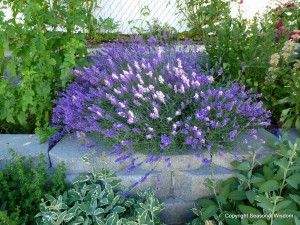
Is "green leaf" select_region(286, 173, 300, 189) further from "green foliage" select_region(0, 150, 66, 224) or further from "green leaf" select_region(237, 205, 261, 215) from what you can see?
"green foliage" select_region(0, 150, 66, 224)

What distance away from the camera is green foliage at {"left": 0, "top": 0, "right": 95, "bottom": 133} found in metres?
2.84

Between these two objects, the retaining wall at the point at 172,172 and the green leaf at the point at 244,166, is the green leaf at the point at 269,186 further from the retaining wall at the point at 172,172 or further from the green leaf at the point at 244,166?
the retaining wall at the point at 172,172

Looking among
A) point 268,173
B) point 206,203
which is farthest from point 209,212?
point 268,173

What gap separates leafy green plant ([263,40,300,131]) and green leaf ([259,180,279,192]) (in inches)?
26.9

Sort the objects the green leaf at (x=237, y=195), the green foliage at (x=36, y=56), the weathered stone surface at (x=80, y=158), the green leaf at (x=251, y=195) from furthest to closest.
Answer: the green foliage at (x=36, y=56)
the weathered stone surface at (x=80, y=158)
the green leaf at (x=237, y=195)
the green leaf at (x=251, y=195)

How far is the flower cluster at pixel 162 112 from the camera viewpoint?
2.48 m

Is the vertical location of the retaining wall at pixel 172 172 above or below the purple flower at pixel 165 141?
below

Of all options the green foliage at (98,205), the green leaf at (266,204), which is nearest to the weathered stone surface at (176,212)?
the green foliage at (98,205)

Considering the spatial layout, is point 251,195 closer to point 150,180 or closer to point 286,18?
point 150,180

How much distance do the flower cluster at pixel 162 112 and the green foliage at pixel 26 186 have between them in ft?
1.31

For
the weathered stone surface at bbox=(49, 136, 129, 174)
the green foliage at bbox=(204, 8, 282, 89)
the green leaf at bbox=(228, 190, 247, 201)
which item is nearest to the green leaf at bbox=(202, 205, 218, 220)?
the green leaf at bbox=(228, 190, 247, 201)

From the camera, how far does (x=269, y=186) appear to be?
2225 mm

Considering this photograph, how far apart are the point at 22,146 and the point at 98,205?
2.76 ft

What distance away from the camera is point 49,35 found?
299 cm
